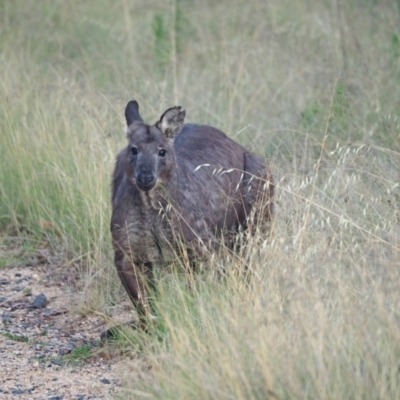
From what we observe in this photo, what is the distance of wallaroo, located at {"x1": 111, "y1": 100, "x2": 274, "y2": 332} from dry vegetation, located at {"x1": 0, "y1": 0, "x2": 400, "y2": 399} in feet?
0.72

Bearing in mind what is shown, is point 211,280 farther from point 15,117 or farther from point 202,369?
point 15,117

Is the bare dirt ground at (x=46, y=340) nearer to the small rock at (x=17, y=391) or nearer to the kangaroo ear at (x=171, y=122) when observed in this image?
the small rock at (x=17, y=391)

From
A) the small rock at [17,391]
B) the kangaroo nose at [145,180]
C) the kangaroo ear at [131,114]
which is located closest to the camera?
the small rock at [17,391]

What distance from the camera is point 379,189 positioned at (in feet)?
22.5

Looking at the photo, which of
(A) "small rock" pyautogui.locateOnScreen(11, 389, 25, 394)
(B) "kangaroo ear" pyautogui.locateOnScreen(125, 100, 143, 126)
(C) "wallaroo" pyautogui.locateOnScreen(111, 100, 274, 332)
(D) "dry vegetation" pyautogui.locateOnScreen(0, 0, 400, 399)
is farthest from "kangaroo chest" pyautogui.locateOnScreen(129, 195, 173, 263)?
(A) "small rock" pyautogui.locateOnScreen(11, 389, 25, 394)

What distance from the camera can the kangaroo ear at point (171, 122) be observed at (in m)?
6.70

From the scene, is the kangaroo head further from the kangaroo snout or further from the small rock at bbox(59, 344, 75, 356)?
the small rock at bbox(59, 344, 75, 356)

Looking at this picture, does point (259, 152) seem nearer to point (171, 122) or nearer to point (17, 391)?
point (171, 122)

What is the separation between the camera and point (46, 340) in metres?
6.60

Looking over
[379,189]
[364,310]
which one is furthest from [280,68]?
[364,310]

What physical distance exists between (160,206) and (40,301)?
136 cm

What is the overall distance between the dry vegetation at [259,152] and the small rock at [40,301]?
37cm

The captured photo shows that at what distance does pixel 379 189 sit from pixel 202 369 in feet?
8.81

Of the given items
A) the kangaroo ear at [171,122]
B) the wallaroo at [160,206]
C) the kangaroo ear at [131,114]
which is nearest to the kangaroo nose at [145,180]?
the wallaroo at [160,206]
